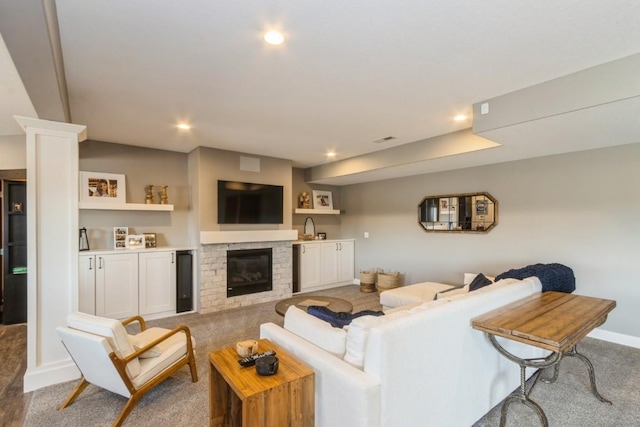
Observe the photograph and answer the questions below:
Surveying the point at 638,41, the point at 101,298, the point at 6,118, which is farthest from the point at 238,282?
the point at 638,41

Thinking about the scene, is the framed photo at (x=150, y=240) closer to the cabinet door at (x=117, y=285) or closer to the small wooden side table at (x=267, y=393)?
the cabinet door at (x=117, y=285)

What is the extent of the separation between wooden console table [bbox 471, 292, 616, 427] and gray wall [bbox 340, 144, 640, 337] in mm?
1574

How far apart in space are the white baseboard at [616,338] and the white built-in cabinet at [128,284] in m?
5.53

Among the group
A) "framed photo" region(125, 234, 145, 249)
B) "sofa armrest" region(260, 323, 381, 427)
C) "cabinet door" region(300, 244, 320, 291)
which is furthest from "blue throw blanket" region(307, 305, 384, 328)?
"cabinet door" region(300, 244, 320, 291)

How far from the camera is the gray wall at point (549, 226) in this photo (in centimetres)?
352

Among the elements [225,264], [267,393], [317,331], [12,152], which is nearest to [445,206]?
[225,264]

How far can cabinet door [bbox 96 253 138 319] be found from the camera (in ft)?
13.5

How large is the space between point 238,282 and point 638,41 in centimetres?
504

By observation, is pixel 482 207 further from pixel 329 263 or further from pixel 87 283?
pixel 87 283

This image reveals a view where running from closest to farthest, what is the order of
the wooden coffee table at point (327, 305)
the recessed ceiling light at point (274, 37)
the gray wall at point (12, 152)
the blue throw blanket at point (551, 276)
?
the recessed ceiling light at point (274, 37)
the blue throw blanket at point (551, 276)
the wooden coffee table at point (327, 305)
the gray wall at point (12, 152)

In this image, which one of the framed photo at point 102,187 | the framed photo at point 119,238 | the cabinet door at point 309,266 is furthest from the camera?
the cabinet door at point 309,266

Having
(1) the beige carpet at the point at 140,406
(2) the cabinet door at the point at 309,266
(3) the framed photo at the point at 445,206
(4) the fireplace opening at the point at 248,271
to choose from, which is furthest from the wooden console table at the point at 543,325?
(2) the cabinet door at the point at 309,266

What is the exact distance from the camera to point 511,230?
4445 millimetres

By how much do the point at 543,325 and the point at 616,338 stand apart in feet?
8.84
